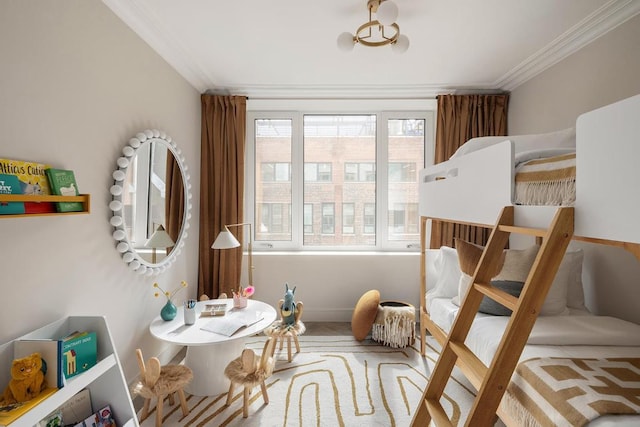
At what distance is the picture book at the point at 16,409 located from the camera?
41.8 inches

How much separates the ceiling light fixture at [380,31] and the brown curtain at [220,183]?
161 cm

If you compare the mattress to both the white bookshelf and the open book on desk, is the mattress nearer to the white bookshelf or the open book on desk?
the open book on desk

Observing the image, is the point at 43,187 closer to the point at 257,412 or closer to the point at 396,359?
the point at 257,412

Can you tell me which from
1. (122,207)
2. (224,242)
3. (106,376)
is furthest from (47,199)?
(224,242)

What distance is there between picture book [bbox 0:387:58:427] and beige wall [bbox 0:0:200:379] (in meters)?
0.28

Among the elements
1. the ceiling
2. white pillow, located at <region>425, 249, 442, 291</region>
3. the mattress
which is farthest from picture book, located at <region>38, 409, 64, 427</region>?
white pillow, located at <region>425, 249, 442, 291</region>

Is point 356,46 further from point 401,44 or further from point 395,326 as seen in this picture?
point 395,326

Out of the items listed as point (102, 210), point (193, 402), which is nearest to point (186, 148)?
point (102, 210)

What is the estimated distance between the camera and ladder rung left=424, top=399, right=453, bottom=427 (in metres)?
1.33

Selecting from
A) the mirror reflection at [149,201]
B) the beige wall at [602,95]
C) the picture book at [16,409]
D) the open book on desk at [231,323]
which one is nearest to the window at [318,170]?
the mirror reflection at [149,201]

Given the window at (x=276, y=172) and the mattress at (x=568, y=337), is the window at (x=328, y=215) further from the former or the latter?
the mattress at (x=568, y=337)

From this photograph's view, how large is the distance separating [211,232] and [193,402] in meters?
1.65

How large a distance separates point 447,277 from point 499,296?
1479 millimetres

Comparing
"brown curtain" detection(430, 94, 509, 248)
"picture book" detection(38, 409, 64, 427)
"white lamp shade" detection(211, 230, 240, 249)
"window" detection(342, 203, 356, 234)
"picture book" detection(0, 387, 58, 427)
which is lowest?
"picture book" detection(38, 409, 64, 427)
